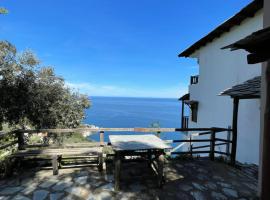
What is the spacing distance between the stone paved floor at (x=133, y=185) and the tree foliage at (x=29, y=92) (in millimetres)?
3013

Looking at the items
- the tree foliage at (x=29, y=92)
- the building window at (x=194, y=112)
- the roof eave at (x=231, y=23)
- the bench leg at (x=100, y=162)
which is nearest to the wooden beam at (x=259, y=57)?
the bench leg at (x=100, y=162)

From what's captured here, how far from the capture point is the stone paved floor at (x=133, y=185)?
374 centimetres

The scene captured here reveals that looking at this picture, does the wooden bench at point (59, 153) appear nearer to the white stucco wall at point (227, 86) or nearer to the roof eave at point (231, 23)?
the white stucco wall at point (227, 86)

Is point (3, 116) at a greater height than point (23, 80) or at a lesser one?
lesser

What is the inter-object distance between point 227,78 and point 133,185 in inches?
277

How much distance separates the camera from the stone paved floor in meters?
3.74

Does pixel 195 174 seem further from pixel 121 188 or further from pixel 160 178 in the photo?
pixel 121 188

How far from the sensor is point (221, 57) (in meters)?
9.55

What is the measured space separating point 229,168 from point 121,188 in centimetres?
322

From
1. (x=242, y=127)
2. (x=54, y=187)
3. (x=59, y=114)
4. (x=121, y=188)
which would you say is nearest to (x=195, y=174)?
(x=121, y=188)

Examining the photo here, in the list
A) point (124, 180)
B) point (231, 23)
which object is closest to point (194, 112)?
point (231, 23)

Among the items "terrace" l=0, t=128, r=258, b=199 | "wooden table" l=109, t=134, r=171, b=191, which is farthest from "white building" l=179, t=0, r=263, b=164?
"wooden table" l=109, t=134, r=171, b=191

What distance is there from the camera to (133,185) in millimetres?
4156

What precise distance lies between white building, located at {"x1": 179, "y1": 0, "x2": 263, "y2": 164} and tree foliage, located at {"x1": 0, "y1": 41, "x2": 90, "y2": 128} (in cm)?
705
